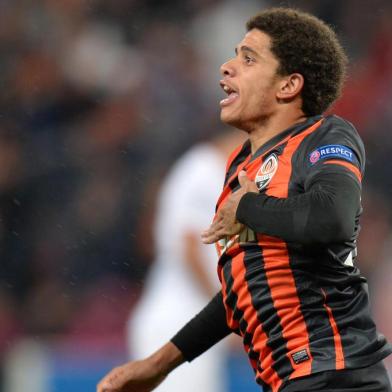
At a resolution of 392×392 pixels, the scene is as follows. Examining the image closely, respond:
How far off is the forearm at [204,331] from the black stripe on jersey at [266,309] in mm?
376

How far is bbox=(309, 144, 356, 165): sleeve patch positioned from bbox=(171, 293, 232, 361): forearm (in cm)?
68

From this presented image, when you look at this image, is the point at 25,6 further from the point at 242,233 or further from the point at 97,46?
the point at 242,233

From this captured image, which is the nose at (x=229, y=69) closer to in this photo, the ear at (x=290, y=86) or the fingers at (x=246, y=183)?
the ear at (x=290, y=86)

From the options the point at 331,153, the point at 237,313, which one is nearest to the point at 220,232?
the point at 237,313

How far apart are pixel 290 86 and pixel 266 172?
1.15 feet

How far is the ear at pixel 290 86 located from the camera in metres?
3.18

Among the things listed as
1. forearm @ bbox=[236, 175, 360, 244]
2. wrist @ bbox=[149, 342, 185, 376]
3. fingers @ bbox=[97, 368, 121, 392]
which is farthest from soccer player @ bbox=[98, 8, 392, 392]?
fingers @ bbox=[97, 368, 121, 392]

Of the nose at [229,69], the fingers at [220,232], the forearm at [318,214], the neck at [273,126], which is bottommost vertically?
the forearm at [318,214]

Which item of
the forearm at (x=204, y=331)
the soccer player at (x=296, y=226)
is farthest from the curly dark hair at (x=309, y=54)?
the forearm at (x=204, y=331)

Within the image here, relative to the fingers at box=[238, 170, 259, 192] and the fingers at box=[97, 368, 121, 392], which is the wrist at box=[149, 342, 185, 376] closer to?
the fingers at box=[97, 368, 121, 392]

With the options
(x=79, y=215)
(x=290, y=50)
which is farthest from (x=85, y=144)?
(x=290, y=50)

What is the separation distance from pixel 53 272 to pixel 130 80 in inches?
65.1

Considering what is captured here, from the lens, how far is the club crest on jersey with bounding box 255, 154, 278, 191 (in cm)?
295

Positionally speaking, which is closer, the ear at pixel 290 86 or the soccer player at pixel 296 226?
the soccer player at pixel 296 226
